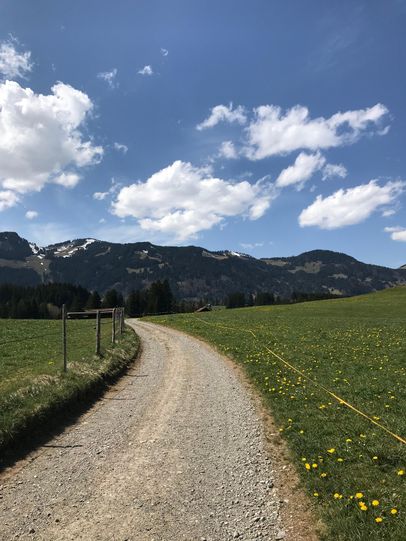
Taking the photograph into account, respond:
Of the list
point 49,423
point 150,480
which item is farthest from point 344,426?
point 49,423

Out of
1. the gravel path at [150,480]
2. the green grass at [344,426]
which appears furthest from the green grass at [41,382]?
the green grass at [344,426]

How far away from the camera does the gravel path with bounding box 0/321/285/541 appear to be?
277 inches

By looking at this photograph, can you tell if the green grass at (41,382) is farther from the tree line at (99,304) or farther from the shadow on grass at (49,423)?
the tree line at (99,304)

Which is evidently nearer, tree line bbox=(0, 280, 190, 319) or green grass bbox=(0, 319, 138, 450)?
green grass bbox=(0, 319, 138, 450)

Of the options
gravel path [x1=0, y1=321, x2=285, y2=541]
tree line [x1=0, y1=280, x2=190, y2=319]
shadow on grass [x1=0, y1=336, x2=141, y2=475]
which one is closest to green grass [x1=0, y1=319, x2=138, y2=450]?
shadow on grass [x1=0, y1=336, x2=141, y2=475]

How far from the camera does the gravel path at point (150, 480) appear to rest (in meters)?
7.04

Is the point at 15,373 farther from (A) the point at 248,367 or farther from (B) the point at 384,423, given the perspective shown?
(B) the point at 384,423

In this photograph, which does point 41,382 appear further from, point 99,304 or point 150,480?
point 99,304

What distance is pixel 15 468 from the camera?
9.57 metres

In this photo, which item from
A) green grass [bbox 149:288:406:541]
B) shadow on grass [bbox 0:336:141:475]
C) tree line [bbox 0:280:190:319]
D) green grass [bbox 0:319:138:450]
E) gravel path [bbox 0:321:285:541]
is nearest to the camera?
Answer: gravel path [bbox 0:321:285:541]

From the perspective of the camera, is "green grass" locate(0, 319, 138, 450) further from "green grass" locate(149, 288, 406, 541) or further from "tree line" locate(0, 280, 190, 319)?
"tree line" locate(0, 280, 190, 319)

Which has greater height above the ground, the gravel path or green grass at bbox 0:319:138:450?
green grass at bbox 0:319:138:450

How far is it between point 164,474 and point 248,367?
14.0 meters

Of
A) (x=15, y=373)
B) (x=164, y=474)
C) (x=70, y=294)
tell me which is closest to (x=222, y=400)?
(x=164, y=474)
